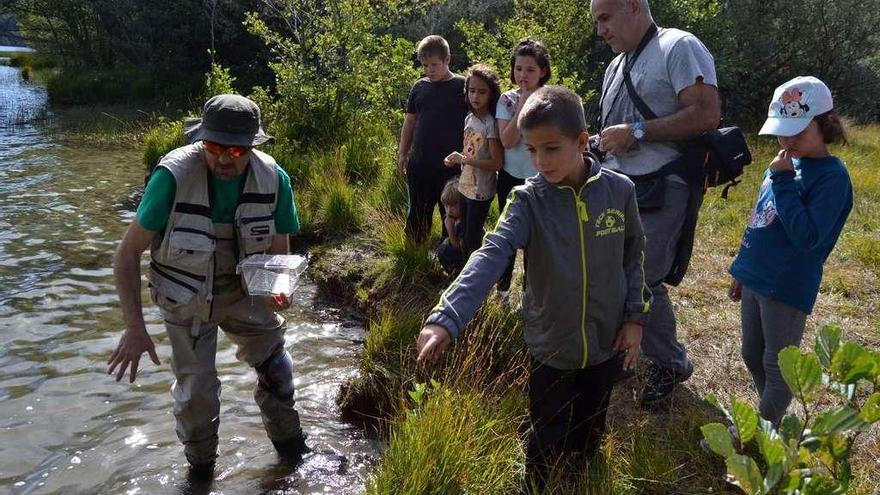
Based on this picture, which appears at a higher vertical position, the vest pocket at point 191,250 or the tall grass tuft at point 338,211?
the vest pocket at point 191,250

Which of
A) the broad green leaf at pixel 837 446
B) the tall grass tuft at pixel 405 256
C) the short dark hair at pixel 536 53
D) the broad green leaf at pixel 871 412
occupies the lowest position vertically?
the tall grass tuft at pixel 405 256

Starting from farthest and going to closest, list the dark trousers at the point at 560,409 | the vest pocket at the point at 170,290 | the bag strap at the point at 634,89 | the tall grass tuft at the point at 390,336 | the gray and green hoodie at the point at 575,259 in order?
the tall grass tuft at the point at 390,336 < the bag strap at the point at 634,89 < the vest pocket at the point at 170,290 < the dark trousers at the point at 560,409 < the gray and green hoodie at the point at 575,259

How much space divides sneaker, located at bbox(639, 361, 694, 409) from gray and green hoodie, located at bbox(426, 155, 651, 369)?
1.21m

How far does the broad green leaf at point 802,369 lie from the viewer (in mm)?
1665

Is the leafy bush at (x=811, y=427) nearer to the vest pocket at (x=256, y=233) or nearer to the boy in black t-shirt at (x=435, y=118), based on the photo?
the vest pocket at (x=256, y=233)

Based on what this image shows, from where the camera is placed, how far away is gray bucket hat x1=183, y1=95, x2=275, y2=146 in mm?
3035

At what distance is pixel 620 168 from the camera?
363 centimetres

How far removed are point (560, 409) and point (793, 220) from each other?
3.99 feet

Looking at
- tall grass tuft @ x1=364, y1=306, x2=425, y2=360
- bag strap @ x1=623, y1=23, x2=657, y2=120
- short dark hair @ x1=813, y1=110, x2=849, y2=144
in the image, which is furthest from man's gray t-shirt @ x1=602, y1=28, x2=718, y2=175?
tall grass tuft @ x1=364, y1=306, x2=425, y2=360

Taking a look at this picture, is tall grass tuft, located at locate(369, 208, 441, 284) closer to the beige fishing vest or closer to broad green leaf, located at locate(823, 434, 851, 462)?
the beige fishing vest

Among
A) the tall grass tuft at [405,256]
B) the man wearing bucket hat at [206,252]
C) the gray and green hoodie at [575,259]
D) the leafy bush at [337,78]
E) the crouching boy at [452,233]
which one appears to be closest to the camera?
the gray and green hoodie at [575,259]

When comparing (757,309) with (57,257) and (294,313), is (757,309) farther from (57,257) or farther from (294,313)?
(57,257)

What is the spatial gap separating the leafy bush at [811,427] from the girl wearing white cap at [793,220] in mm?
1167

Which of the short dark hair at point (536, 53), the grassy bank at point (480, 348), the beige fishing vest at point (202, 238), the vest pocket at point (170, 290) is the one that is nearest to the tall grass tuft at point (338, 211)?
the grassy bank at point (480, 348)
